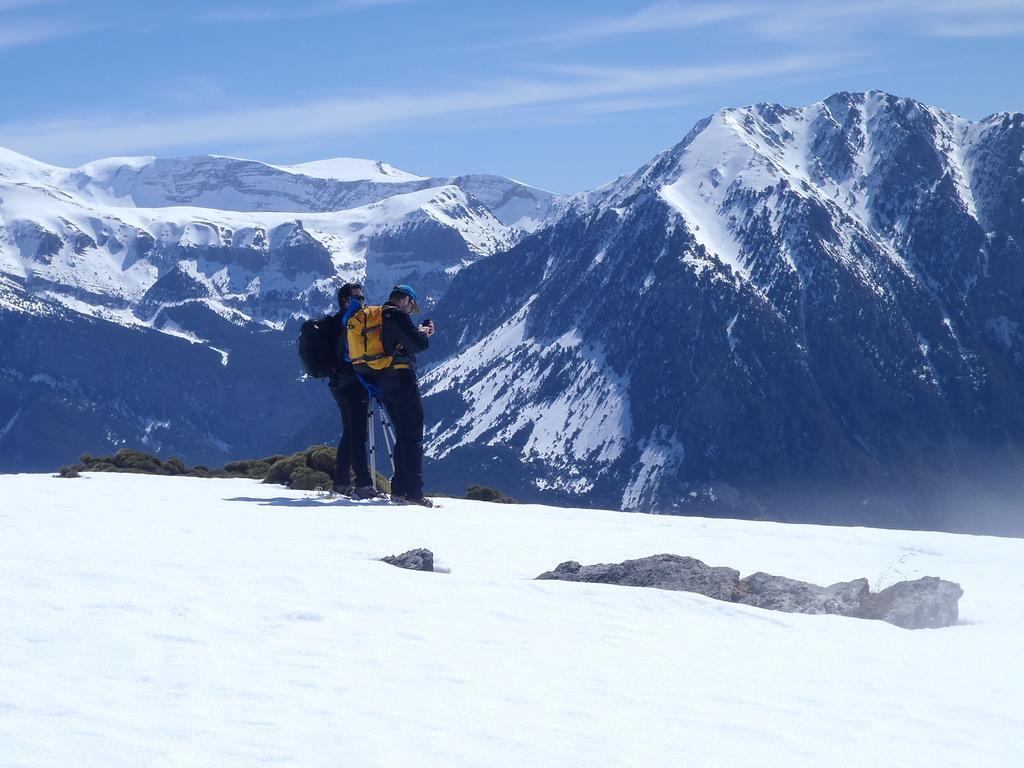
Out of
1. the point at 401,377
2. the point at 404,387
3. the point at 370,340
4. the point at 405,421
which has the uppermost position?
the point at 370,340

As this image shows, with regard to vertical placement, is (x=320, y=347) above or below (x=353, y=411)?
above

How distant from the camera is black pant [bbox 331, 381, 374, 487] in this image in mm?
20969

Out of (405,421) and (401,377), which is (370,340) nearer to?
(401,377)

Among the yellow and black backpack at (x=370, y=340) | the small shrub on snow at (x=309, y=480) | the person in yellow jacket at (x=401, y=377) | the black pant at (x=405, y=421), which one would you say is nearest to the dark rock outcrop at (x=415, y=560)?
the person in yellow jacket at (x=401, y=377)

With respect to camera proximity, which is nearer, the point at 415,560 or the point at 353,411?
the point at 415,560

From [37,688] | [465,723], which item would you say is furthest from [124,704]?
[465,723]

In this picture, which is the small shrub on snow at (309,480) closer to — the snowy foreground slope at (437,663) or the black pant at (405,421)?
the black pant at (405,421)

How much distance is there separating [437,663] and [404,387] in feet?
Answer: 36.3

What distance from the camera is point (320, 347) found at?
20906 millimetres

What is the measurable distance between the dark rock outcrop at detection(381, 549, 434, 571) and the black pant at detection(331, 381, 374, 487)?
24.5ft

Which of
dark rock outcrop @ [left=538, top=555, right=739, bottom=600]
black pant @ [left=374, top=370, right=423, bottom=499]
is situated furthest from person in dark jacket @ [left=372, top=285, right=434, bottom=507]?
dark rock outcrop @ [left=538, top=555, right=739, bottom=600]

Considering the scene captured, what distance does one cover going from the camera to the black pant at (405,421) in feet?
66.8

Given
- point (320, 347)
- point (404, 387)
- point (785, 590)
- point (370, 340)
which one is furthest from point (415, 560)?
point (320, 347)

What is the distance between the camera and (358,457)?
2109cm
